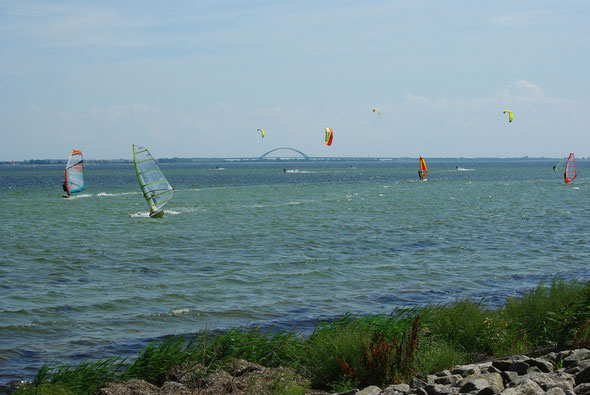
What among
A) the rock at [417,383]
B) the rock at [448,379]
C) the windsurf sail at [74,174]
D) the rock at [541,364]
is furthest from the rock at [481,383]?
the windsurf sail at [74,174]

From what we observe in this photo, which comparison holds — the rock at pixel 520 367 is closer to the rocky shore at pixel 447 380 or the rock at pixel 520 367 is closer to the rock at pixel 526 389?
the rocky shore at pixel 447 380

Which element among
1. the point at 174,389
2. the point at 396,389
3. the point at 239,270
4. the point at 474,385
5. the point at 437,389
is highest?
the point at 474,385

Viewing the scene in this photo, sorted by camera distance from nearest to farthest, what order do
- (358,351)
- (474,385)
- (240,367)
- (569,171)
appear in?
(474,385), (358,351), (240,367), (569,171)

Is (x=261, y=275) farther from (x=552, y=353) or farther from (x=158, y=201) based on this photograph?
(x=158, y=201)

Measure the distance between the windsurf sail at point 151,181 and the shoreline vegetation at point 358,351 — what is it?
2394cm

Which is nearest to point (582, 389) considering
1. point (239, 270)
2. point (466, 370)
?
point (466, 370)

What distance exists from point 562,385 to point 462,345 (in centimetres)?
299

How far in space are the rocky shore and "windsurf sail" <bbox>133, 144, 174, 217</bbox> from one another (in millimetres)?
25174

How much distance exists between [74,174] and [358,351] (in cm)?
5032

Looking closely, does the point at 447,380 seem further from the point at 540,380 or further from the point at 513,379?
the point at 540,380

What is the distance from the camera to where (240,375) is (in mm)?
8398

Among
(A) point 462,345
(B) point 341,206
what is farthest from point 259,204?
(A) point 462,345

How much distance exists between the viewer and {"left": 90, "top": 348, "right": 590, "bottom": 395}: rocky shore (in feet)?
21.1

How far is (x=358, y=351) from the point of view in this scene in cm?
818
